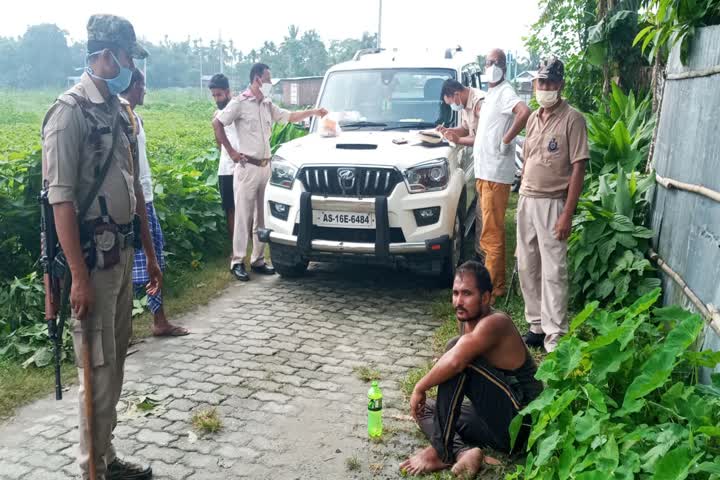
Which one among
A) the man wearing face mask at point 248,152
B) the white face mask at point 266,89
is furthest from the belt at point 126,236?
the white face mask at point 266,89

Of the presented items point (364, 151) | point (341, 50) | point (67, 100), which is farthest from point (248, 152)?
point (341, 50)

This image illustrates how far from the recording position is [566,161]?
16.0ft

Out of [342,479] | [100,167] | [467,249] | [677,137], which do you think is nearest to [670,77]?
[677,137]

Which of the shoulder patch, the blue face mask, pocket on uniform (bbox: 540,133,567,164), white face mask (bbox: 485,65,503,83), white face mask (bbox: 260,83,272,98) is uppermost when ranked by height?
white face mask (bbox: 485,65,503,83)

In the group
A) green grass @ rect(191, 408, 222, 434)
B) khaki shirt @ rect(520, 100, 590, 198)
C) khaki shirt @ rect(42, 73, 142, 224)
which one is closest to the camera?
khaki shirt @ rect(42, 73, 142, 224)

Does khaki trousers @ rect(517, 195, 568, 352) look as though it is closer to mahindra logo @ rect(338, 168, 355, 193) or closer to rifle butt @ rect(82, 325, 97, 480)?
mahindra logo @ rect(338, 168, 355, 193)

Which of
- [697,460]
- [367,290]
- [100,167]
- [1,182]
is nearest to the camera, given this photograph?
[697,460]

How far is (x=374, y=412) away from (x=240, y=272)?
3.71 metres

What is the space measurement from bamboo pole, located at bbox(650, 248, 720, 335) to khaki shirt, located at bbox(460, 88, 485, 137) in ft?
7.39

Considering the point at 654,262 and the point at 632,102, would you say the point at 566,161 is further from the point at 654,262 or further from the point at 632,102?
the point at 632,102

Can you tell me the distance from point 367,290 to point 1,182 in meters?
3.56

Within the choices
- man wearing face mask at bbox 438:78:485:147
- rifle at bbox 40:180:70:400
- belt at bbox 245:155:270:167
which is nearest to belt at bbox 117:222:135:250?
rifle at bbox 40:180:70:400

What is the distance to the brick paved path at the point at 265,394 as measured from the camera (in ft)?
12.7

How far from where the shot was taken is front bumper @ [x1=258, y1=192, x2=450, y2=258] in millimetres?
6270
